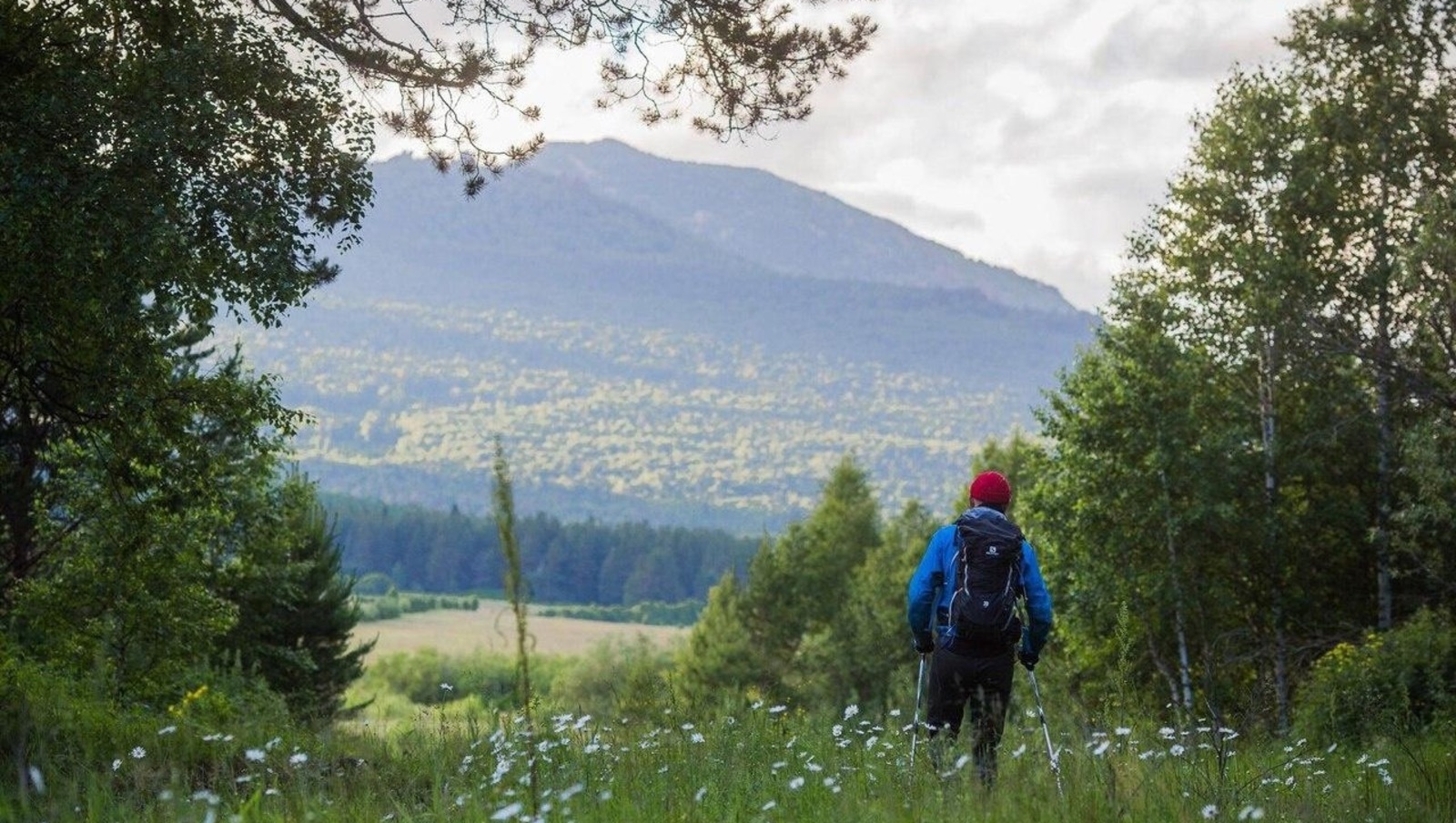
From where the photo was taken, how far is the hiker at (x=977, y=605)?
853 cm

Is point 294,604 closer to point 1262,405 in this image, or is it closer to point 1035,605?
point 1262,405

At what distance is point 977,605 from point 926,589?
452 mm

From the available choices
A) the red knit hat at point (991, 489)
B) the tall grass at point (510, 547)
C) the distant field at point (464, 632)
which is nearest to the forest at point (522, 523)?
the tall grass at point (510, 547)

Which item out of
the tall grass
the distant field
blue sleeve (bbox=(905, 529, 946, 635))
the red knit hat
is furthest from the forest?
the distant field

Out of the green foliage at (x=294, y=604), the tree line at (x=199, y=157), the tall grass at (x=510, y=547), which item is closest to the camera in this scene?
the tall grass at (x=510, y=547)

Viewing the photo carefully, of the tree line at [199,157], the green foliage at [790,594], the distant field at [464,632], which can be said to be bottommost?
the distant field at [464,632]

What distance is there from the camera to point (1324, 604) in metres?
34.8

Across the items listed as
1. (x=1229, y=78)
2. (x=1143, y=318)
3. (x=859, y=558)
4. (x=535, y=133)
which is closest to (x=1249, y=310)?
(x=1143, y=318)

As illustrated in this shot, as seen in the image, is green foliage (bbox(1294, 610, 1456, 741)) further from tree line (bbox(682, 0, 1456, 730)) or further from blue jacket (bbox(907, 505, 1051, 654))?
blue jacket (bbox(907, 505, 1051, 654))

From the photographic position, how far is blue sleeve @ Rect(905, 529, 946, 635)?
8.86 metres

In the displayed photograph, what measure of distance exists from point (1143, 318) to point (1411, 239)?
7478 mm

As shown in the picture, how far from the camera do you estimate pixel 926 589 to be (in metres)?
8.87

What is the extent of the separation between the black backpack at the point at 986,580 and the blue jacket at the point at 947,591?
65 mm

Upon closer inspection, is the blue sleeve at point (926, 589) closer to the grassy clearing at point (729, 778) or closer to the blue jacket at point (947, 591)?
the blue jacket at point (947, 591)
